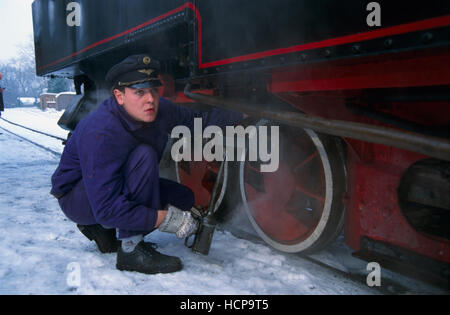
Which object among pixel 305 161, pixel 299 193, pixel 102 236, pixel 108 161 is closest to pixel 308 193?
pixel 299 193

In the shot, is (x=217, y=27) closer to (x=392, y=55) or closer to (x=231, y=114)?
(x=231, y=114)

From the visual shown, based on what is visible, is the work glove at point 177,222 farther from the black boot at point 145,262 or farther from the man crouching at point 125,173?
the black boot at point 145,262

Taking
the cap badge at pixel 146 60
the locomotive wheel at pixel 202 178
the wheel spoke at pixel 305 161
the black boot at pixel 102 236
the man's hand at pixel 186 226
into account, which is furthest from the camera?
the locomotive wheel at pixel 202 178

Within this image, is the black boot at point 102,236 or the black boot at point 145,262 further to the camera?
the black boot at point 102,236

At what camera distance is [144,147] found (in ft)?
6.89

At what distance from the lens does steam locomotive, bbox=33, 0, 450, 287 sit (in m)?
1.35

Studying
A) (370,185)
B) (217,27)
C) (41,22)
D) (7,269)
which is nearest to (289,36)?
(217,27)

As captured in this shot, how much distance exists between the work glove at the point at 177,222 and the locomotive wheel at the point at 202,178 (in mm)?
855

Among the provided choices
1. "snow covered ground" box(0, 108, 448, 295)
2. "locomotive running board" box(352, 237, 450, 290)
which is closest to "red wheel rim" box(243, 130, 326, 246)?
"snow covered ground" box(0, 108, 448, 295)

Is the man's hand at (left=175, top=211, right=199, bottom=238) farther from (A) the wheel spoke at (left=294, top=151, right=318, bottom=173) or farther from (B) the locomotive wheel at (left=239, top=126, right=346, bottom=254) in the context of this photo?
(A) the wheel spoke at (left=294, top=151, right=318, bottom=173)

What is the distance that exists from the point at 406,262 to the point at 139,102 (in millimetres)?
1730

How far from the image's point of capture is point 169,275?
2.06 metres

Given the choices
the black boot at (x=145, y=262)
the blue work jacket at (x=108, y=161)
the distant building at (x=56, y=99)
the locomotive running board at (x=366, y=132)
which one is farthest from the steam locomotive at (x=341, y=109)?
the distant building at (x=56, y=99)

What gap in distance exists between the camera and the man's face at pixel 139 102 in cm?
202
